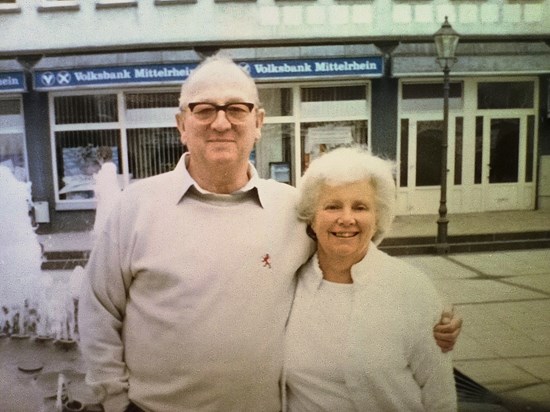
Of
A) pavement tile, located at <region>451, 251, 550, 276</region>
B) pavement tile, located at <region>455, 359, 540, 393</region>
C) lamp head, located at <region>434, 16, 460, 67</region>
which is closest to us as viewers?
lamp head, located at <region>434, 16, 460, 67</region>

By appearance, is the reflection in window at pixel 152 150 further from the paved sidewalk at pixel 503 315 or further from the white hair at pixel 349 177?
the paved sidewalk at pixel 503 315

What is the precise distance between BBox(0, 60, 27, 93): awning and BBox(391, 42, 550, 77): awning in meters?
0.92

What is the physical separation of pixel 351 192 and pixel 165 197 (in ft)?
1.34

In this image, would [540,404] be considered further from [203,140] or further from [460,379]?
[203,140]

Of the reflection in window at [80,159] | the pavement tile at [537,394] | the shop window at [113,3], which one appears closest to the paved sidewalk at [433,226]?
the reflection in window at [80,159]

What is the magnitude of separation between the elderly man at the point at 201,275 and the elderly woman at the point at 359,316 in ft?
0.17

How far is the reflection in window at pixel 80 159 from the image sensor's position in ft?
4.03

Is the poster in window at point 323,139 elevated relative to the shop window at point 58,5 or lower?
lower

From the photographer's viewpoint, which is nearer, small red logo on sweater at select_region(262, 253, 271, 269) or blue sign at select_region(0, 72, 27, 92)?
small red logo on sweater at select_region(262, 253, 271, 269)

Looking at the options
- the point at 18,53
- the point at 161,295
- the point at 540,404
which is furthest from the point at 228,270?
the point at 540,404

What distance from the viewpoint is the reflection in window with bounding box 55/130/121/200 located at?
4.03ft

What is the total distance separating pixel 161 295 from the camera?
3.56 ft

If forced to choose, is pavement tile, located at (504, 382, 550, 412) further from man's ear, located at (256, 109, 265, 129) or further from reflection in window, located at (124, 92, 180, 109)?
reflection in window, located at (124, 92, 180, 109)

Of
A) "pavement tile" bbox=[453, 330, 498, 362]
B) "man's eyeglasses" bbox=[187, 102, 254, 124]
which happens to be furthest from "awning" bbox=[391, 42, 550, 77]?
"pavement tile" bbox=[453, 330, 498, 362]
